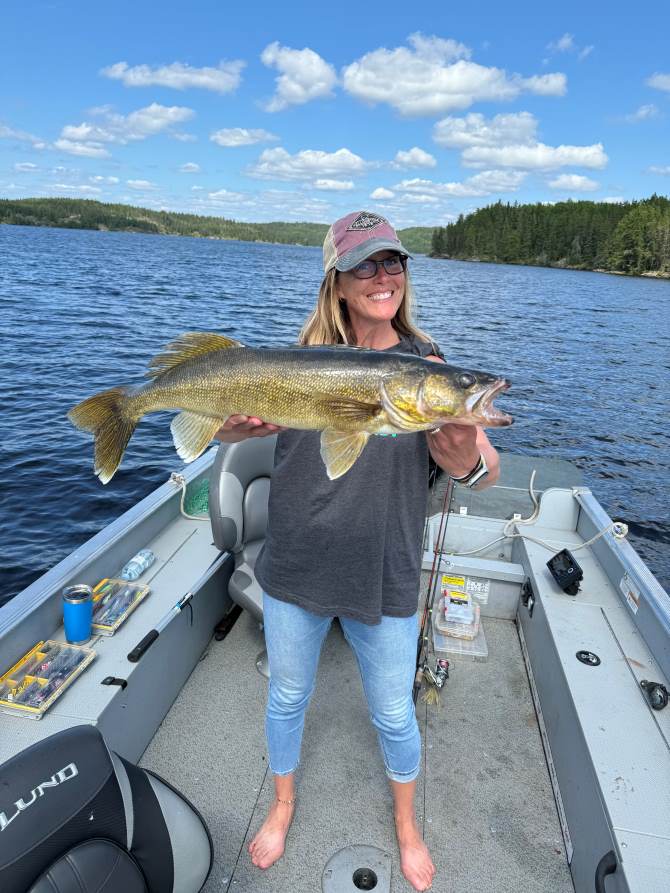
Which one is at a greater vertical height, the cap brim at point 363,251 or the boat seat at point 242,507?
the cap brim at point 363,251

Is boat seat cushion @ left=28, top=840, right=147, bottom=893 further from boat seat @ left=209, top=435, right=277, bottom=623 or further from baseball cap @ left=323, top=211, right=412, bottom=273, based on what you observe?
boat seat @ left=209, top=435, right=277, bottom=623

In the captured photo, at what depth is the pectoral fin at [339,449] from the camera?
2445 mm

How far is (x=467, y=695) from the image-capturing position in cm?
464

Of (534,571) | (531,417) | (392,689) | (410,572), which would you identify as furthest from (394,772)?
(531,417)

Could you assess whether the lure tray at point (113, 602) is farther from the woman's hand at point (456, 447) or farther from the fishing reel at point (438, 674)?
the woman's hand at point (456, 447)

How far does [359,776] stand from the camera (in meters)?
3.88

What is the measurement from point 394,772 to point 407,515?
1381 mm

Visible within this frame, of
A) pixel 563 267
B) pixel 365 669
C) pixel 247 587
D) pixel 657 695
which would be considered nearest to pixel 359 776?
pixel 365 669

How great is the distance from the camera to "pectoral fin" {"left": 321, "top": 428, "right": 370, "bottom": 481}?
2.45 m

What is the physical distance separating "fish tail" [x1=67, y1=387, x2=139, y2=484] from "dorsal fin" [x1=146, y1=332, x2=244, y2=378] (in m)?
0.25

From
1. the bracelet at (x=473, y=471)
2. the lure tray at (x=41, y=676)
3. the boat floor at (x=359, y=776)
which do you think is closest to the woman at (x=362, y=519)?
the bracelet at (x=473, y=471)

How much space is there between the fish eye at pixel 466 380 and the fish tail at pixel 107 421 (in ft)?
5.61

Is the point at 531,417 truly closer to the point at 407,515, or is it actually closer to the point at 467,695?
the point at 467,695

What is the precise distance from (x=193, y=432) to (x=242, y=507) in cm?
181
